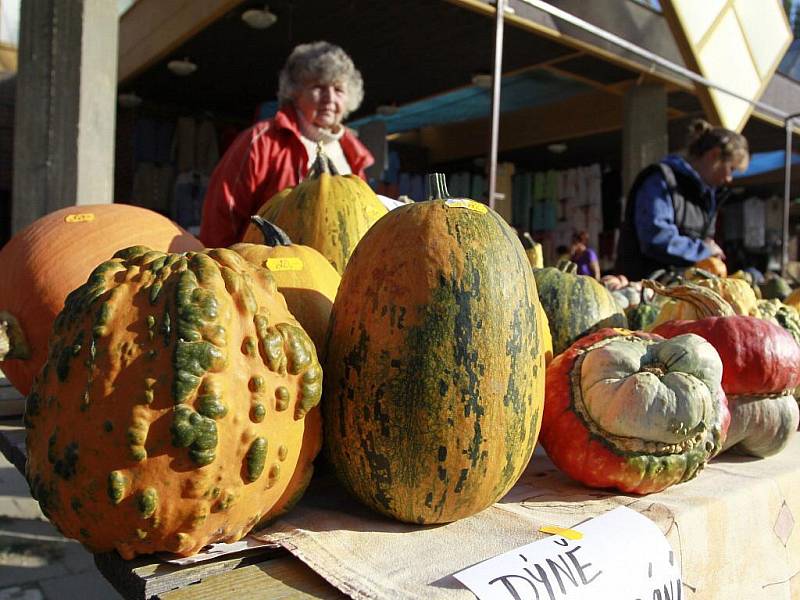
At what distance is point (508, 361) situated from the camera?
3.17 ft

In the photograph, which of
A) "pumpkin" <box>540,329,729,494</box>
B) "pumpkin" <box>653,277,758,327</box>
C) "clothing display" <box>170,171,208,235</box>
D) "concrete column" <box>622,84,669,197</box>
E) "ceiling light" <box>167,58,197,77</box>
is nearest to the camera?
"pumpkin" <box>540,329,729,494</box>

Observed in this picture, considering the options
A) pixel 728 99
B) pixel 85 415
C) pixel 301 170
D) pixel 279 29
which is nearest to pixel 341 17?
pixel 279 29

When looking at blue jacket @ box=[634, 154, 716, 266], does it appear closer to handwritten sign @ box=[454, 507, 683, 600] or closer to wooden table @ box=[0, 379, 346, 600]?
handwritten sign @ box=[454, 507, 683, 600]

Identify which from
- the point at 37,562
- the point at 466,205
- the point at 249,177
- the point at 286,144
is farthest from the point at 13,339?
the point at 37,562

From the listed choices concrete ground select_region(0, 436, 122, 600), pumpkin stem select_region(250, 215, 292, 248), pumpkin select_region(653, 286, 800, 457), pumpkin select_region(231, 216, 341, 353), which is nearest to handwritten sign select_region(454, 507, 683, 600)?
pumpkin select_region(231, 216, 341, 353)

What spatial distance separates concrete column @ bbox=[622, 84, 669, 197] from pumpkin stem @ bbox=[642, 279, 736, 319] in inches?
256

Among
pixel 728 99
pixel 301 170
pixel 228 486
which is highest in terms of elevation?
pixel 728 99

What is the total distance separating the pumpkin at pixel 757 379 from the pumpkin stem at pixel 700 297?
111mm

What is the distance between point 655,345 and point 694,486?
287 mm

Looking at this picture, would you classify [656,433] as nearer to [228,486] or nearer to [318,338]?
[318,338]

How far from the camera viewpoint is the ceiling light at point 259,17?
581 cm

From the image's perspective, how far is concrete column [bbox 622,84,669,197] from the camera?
7.79m

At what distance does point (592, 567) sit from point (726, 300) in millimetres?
1303

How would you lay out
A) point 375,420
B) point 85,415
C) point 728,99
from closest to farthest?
1. point 85,415
2. point 375,420
3. point 728,99
